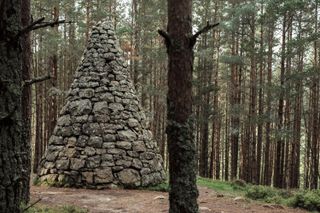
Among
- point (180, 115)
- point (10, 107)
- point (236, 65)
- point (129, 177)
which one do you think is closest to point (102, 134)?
point (129, 177)

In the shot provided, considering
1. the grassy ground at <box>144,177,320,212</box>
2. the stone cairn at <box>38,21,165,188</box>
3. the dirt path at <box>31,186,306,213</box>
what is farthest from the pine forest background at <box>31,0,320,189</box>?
the dirt path at <box>31,186,306,213</box>

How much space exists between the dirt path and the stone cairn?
620 millimetres

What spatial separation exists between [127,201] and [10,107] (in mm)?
7169

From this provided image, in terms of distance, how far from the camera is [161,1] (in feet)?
74.9

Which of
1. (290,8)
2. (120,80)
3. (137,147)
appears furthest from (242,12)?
(137,147)

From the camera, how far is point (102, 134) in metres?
11.6

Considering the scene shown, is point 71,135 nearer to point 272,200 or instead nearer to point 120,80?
point 120,80

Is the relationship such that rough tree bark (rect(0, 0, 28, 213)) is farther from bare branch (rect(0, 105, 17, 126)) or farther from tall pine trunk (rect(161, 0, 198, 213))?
tall pine trunk (rect(161, 0, 198, 213))

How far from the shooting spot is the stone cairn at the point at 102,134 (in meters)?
11.2

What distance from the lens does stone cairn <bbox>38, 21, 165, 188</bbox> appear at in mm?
11180

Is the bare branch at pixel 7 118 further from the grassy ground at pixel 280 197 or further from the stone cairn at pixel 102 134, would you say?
the grassy ground at pixel 280 197

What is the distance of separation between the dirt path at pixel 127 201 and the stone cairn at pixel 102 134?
620 millimetres

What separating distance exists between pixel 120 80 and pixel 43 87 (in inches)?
509

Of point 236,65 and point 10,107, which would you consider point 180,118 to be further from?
point 236,65
